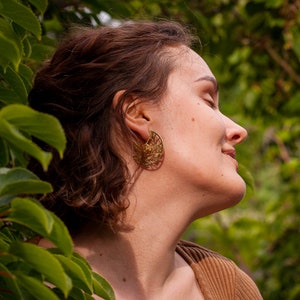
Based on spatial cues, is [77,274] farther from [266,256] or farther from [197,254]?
[266,256]

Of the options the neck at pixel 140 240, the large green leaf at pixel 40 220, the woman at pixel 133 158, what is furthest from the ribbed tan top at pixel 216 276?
the large green leaf at pixel 40 220

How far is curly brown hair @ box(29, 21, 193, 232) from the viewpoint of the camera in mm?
2363

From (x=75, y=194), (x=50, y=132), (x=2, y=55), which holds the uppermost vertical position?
(x=50, y=132)

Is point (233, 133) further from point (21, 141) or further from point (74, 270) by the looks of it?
point (21, 141)

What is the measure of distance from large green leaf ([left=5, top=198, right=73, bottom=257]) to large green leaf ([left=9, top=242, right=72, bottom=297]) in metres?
0.04

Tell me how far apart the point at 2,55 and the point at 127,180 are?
0.60m

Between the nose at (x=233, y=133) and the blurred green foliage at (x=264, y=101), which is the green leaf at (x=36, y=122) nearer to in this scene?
the nose at (x=233, y=133)

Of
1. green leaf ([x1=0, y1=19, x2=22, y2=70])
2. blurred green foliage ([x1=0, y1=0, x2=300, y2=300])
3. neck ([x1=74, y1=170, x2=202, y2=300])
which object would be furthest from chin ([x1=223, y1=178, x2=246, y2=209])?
blurred green foliage ([x1=0, y1=0, x2=300, y2=300])

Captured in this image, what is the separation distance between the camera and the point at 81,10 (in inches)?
129

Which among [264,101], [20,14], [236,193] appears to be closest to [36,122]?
[20,14]

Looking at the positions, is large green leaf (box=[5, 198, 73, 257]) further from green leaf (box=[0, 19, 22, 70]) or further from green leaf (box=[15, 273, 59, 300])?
green leaf (box=[0, 19, 22, 70])

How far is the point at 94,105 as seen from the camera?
241 cm

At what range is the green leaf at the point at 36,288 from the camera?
1.66m

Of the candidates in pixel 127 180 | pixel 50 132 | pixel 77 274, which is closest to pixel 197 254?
pixel 127 180
